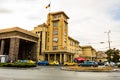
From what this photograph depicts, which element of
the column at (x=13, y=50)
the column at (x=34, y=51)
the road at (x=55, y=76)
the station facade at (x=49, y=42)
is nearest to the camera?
the road at (x=55, y=76)

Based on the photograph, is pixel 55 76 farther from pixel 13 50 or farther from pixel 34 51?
pixel 34 51

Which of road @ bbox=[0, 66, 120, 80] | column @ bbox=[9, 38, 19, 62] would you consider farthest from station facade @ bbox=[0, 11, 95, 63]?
road @ bbox=[0, 66, 120, 80]

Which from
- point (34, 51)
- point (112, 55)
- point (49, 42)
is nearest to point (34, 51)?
point (34, 51)

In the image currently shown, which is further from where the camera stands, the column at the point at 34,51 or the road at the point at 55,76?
the column at the point at 34,51

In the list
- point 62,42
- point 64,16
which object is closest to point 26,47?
point 62,42

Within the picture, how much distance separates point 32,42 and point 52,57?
32.2 ft

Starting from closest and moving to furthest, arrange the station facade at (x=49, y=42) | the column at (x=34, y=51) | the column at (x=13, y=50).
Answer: the column at (x=13, y=50)
the station facade at (x=49, y=42)
the column at (x=34, y=51)

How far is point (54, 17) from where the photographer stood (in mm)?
72625

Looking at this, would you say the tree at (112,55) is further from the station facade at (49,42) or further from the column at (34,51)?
the column at (34,51)

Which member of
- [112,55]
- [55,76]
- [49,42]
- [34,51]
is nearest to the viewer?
[55,76]

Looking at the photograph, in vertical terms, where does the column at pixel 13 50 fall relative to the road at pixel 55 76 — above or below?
above

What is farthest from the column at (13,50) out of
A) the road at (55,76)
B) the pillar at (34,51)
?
the road at (55,76)

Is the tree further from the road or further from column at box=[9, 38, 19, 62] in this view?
column at box=[9, 38, 19, 62]

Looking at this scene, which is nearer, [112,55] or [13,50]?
[112,55]
